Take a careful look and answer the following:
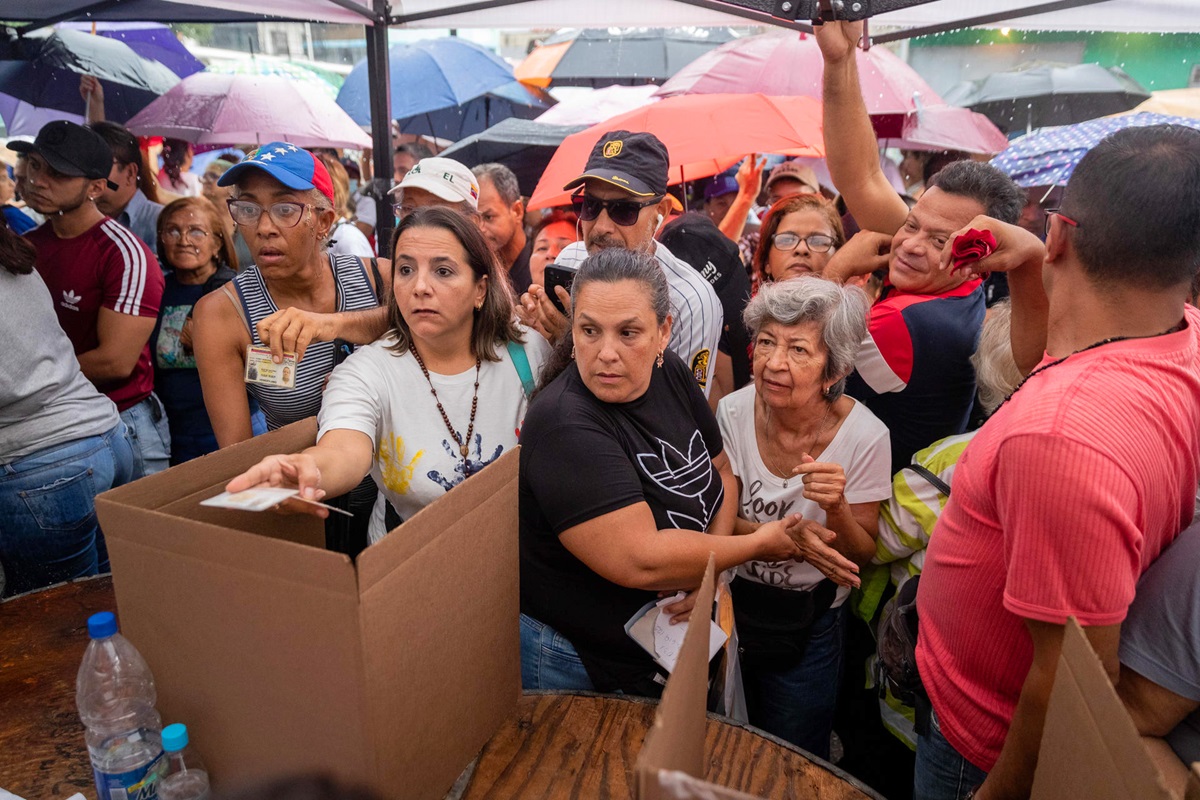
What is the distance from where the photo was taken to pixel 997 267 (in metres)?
1.66

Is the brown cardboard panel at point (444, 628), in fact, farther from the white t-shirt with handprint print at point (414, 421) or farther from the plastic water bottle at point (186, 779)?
the white t-shirt with handprint print at point (414, 421)

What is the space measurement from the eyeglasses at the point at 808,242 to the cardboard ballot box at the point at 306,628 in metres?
2.23

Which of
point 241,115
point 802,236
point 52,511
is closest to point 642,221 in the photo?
point 802,236

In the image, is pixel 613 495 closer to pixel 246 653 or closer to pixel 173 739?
pixel 246 653

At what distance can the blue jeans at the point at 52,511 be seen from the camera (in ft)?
7.71

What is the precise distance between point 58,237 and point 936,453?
125 inches

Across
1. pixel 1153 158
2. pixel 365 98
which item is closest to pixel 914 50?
pixel 365 98

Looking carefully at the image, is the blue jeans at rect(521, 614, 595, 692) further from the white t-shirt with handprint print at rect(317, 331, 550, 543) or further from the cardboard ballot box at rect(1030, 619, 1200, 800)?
the cardboard ballot box at rect(1030, 619, 1200, 800)

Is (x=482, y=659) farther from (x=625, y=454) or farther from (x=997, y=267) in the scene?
(x=997, y=267)

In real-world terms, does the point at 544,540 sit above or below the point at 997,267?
below

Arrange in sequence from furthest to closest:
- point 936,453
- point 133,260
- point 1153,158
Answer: point 133,260, point 936,453, point 1153,158

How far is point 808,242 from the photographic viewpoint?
3.13 meters

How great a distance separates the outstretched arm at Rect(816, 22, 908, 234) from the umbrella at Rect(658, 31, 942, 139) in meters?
2.72

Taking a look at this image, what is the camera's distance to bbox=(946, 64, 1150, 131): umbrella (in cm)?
674
